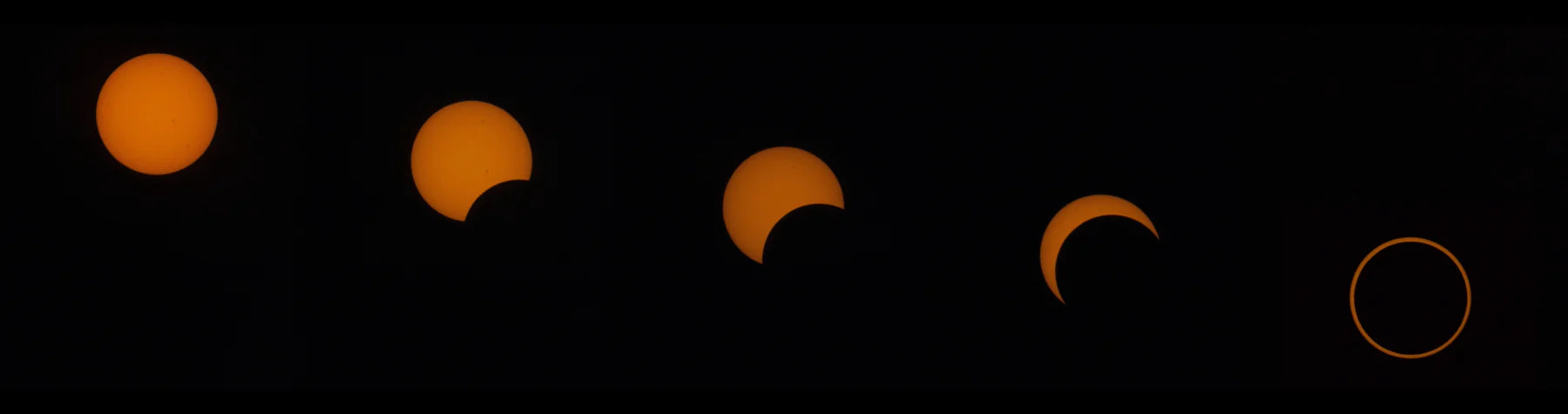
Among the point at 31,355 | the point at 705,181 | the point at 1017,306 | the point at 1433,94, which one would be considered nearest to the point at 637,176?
the point at 705,181

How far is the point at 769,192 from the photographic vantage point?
137 centimetres

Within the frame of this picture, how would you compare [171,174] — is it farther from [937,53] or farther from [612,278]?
[937,53]

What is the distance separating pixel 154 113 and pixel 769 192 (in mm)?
1084

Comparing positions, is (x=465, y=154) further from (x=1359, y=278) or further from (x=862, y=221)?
(x=1359, y=278)

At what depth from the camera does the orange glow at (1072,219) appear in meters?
1.37

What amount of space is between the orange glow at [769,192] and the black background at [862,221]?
6 cm

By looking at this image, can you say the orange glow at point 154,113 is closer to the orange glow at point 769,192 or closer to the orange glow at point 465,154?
the orange glow at point 465,154

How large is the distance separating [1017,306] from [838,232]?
0.39 m

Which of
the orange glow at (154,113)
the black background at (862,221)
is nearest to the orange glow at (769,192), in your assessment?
the black background at (862,221)

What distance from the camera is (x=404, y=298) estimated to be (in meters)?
1.46

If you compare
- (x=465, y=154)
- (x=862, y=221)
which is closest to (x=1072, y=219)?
(x=862, y=221)

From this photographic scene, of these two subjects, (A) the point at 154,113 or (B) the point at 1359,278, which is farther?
(B) the point at 1359,278

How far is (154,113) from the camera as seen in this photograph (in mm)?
1341

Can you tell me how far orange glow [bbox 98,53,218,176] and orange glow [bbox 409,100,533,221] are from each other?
392 mm
